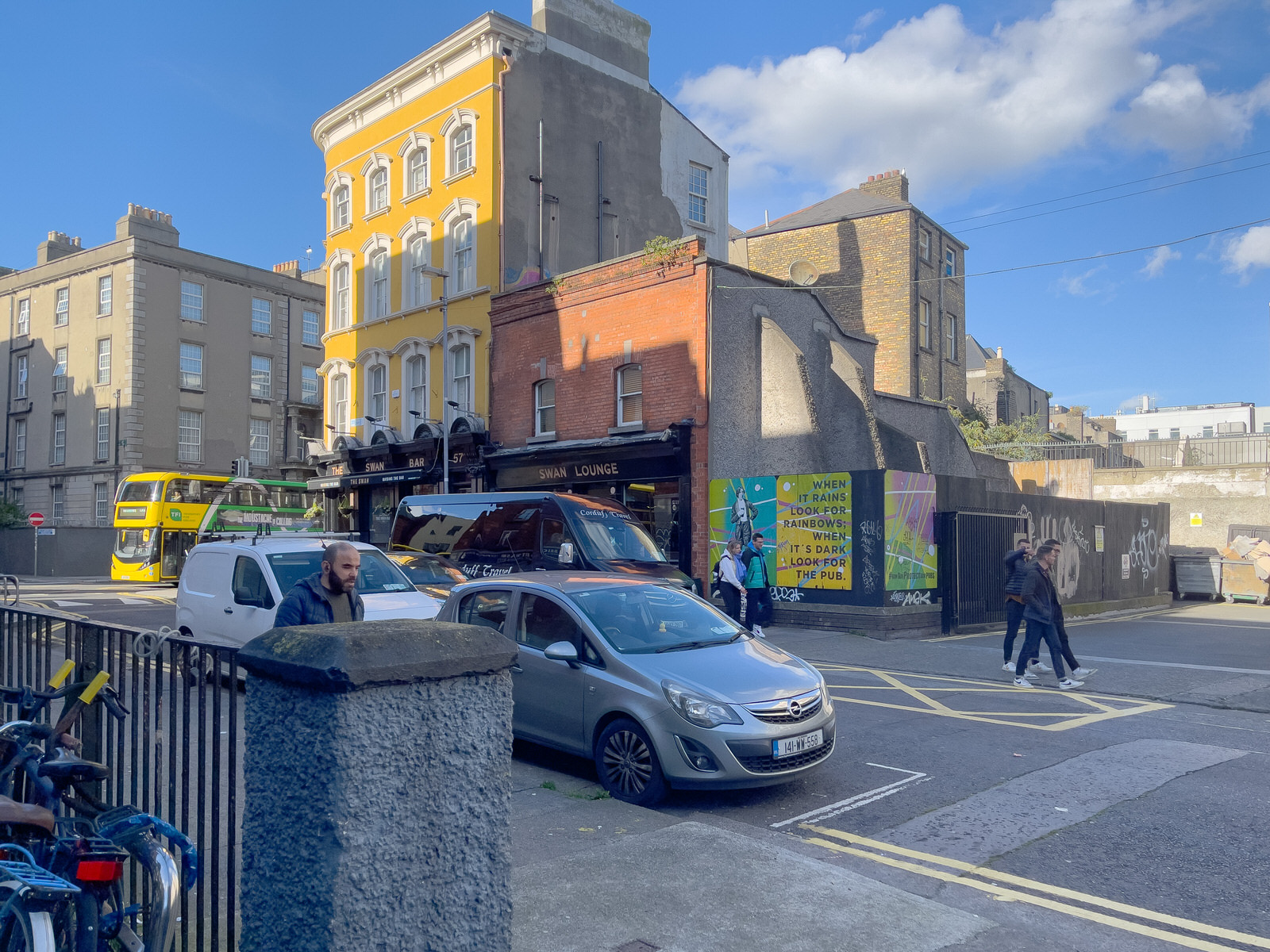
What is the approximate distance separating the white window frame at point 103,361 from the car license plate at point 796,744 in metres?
45.9

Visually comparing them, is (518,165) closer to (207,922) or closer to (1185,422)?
(207,922)

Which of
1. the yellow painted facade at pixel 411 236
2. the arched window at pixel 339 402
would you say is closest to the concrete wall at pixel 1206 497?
the yellow painted facade at pixel 411 236

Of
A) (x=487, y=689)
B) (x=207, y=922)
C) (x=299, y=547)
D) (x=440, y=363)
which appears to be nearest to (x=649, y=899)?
(x=207, y=922)

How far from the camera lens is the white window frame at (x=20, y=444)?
160ft

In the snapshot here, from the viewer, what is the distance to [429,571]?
13.5 meters

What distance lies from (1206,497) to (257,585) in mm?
27017

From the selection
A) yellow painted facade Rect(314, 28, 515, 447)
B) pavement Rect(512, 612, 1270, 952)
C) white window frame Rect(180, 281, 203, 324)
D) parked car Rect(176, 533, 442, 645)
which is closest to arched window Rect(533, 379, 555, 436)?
yellow painted facade Rect(314, 28, 515, 447)

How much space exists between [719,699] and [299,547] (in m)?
6.36

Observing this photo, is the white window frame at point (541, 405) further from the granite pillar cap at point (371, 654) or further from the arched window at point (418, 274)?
the granite pillar cap at point (371, 654)

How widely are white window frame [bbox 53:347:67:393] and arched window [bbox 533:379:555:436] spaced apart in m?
33.9

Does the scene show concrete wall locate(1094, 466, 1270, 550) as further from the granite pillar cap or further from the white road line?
the granite pillar cap

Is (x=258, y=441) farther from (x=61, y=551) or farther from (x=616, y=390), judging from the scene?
(x=616, y=390)

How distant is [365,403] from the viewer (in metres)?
30.1

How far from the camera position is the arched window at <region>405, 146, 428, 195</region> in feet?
92.4
